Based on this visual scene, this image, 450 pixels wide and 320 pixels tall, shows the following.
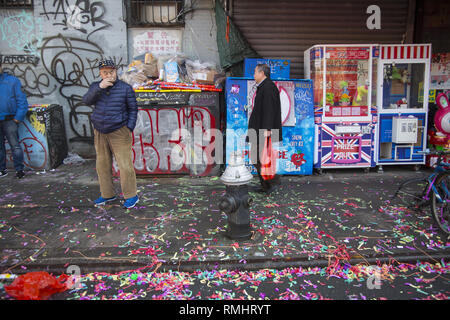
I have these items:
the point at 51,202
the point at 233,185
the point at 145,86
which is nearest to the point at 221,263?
the point at 233,185

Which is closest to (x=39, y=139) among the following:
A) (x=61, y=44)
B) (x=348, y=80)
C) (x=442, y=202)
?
(x=61, y=44)

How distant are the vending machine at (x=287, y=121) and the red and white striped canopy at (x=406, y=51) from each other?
5.59ft

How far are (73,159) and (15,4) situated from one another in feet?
11.7

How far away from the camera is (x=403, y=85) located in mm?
7473

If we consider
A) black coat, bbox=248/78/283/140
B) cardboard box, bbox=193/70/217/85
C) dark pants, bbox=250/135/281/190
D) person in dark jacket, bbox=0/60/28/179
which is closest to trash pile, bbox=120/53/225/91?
cardboard box, bbox=193/70/217/85

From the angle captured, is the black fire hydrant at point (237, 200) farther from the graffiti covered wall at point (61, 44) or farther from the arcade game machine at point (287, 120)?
the graffiti covered wall at point (61, 44)

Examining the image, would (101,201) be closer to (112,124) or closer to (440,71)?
(112,124)

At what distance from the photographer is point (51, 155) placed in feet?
23.8

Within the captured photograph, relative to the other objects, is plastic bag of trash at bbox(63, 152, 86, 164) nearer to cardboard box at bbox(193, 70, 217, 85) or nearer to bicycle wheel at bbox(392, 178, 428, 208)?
cardboard box at bbox(193, 70, 217, 85)

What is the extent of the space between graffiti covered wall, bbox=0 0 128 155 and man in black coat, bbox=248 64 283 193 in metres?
3.81

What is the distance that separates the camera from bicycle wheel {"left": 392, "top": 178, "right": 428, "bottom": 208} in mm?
4727

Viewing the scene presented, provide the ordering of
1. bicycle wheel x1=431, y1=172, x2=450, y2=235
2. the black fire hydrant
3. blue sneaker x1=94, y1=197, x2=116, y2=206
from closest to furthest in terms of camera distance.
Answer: the black fire hydrant, bicycle wheel x1=431, y1=172, x2=450, y2=235, blue sneaker x1=94, y1=197, x2=116, y2=206

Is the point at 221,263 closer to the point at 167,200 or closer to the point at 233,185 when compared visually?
the point at 233,185
